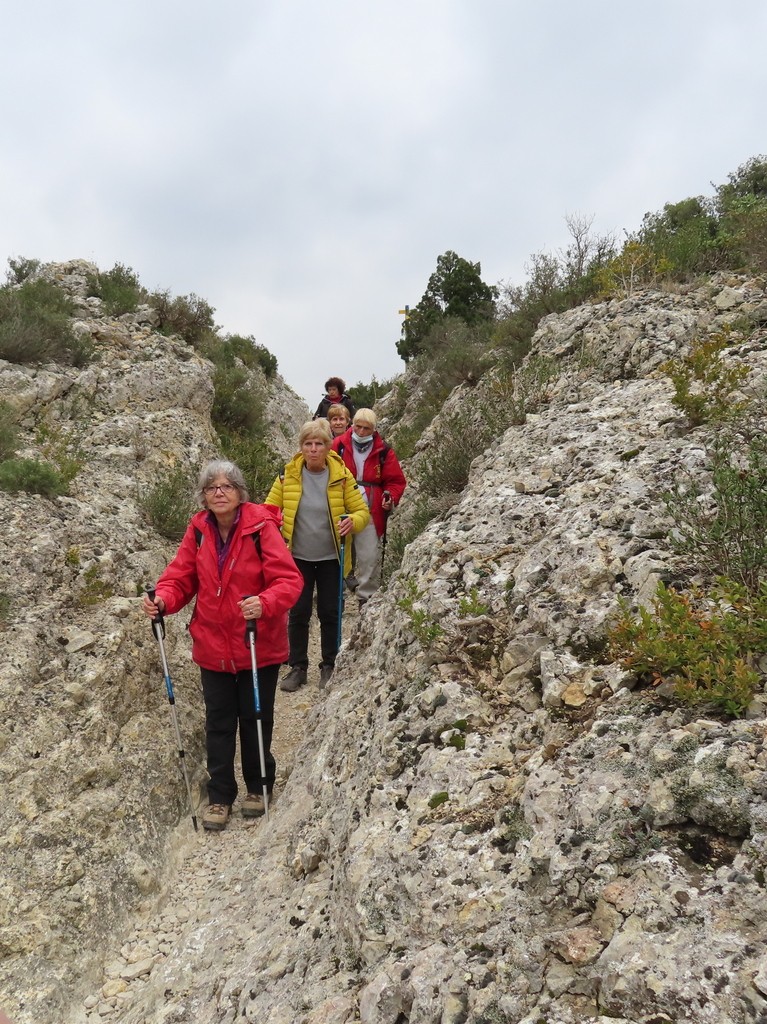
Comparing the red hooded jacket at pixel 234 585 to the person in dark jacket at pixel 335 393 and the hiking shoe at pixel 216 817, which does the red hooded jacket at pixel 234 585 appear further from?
the person in dark jacket at pixel 335 393

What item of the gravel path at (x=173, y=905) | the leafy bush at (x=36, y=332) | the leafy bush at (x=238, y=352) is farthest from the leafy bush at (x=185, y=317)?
the gravel path at (x=173, y=905)

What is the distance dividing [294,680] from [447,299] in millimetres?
21607

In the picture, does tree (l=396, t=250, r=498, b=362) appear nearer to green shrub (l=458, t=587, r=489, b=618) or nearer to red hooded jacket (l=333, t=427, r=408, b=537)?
red hooded jacket (l=333, t=427, r=408, b=537)

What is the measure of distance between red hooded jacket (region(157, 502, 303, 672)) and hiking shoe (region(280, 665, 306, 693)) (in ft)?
6.83

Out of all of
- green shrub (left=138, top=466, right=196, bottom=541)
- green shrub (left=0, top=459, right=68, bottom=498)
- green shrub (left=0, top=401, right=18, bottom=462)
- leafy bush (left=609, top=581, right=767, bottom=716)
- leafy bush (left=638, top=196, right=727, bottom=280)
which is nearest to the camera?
leafy bush (left=609, top=581, right=767, bottom=716)

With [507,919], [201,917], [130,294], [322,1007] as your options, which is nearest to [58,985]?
[201,917]

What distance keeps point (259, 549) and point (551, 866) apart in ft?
10.8

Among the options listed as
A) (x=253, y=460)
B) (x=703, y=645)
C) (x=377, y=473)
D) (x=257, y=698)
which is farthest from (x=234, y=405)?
(x=703, y=645)

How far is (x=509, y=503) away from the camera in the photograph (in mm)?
5363

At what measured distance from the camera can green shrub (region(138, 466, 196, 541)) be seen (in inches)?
324

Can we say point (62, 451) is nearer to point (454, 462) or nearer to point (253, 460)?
point (253, 460)

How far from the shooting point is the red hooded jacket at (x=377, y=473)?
7660mm

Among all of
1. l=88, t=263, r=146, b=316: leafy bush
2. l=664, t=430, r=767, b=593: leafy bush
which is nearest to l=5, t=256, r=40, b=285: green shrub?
l=88, t=263, r=146, b=316: leafy bush

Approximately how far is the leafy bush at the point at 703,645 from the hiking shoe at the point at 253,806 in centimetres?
354
